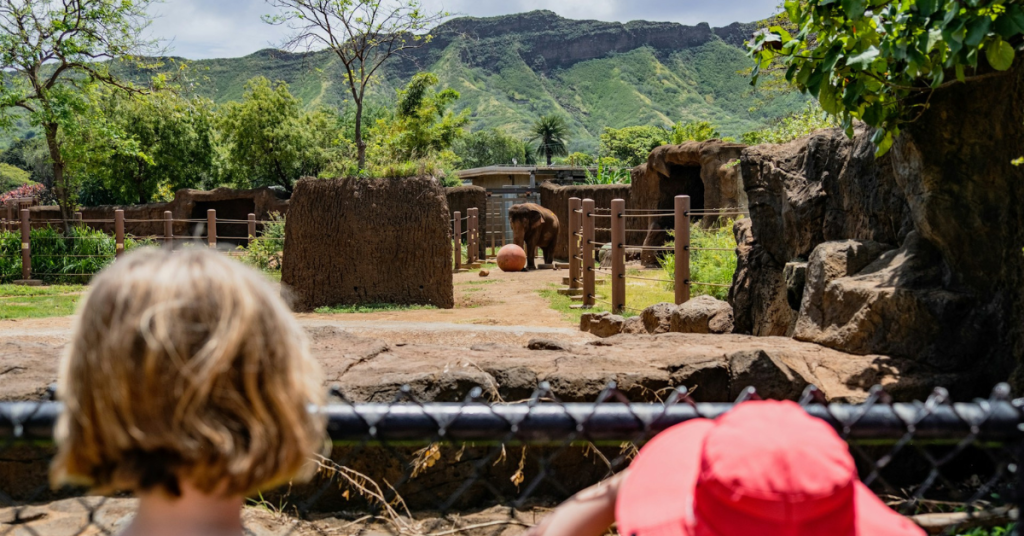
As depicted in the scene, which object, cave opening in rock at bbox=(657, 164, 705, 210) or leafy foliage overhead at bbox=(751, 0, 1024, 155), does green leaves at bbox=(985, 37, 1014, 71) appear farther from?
cave opening in rock at bbox=(657, 164, 705, 210)

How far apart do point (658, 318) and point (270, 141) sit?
28117 millimetres

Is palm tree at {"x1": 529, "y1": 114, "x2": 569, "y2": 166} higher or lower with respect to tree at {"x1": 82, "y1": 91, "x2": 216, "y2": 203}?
higher

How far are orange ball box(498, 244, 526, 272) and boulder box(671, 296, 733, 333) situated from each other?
35.4 ft

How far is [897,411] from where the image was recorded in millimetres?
1443

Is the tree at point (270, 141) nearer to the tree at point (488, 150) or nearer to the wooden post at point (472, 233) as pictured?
the wooden post at point (472, 233)

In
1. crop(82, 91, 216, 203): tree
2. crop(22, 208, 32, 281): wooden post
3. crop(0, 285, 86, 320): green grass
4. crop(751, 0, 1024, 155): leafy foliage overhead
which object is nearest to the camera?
crop(751, 0, 1024, 155): leafy foliage overhead

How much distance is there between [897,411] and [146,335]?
124 cm

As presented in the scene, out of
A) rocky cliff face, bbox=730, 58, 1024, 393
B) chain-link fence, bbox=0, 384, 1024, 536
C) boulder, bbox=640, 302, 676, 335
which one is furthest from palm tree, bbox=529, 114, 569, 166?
chain-link fence, bbox=0, 384, 1024, 536

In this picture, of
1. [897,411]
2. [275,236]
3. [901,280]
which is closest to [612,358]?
[901,280]

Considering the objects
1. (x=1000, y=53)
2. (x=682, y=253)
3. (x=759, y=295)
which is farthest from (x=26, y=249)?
(x=1000, y=53)

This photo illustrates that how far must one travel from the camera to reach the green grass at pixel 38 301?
37.7 ft

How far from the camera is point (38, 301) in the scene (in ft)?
43.0

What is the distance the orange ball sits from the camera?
1872 cm

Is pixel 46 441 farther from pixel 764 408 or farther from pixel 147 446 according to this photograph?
pixel 764 408
